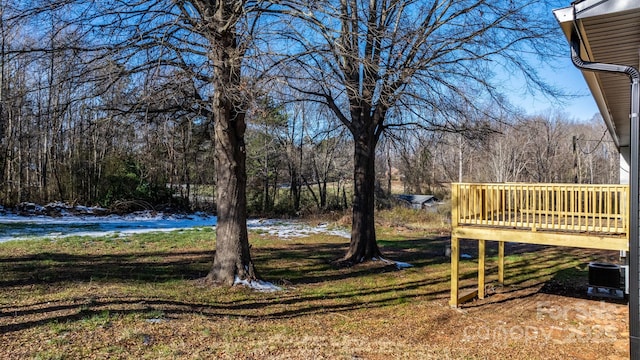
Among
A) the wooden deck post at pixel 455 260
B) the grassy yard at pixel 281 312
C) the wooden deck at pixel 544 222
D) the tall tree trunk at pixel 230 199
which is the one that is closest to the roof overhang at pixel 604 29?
the wooden deck at pixel 544 222

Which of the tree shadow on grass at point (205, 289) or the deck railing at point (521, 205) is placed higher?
the deck railing at point (521, 205)

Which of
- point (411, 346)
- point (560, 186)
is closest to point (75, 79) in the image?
point (411, 346)

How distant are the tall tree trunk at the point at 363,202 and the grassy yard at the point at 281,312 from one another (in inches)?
16.9

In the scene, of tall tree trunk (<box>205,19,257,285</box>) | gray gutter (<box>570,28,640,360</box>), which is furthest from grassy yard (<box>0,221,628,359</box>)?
gray gutter (<box>570,28,640,360</box>)

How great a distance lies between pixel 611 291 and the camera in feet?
23.9

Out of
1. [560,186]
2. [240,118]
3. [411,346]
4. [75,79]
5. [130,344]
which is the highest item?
[75,79]

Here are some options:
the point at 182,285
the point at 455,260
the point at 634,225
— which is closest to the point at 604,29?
the point at 634,225

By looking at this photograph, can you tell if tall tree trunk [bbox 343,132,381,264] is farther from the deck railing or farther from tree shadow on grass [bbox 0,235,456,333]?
the deck railing

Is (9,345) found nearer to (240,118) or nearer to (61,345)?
(61,345)

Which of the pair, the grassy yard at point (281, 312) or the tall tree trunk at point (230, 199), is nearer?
the grassy yard at point (281, 312)

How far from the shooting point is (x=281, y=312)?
18.9ft

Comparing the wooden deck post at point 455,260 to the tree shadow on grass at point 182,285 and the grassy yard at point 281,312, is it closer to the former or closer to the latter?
the grassy yard at point 281,312

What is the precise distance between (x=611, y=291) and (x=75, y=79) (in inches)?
367

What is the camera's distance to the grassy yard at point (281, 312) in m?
4.08
